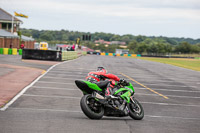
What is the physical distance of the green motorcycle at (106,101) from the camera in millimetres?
9207

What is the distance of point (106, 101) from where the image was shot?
945cm

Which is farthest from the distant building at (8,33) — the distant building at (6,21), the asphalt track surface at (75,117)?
the asphalt track surface at (75,117)

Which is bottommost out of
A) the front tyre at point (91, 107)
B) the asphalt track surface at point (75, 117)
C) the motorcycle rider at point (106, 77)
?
the asphalt track surface at point (75, 117)

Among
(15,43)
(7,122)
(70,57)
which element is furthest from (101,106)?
(15,43)

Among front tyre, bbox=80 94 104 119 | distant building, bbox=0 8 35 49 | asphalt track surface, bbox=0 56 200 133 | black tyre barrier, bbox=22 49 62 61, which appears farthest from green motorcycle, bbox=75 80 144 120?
distant building, bbox=0 8 35 49

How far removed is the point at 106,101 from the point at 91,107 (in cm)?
46

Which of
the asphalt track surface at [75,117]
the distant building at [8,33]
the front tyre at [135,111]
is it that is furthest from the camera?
the distant building at [8,33]

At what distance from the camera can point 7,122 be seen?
8.33m

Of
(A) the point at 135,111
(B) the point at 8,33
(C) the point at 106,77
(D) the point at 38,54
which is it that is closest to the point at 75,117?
(C) the point at 106,77

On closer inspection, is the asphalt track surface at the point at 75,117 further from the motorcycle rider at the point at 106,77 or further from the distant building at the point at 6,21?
the distant building at the point at 6,21

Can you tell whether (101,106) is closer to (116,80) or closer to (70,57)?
(116,80)

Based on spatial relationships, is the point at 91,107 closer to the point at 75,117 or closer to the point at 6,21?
the point at 75,117

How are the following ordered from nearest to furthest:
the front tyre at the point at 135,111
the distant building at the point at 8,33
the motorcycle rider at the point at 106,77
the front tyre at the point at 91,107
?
the front tyre at the point at 91,107 < the motorcycle rider at the point at 106,77 < the front tyre at the point at 135,111 < the distant building at the point at 8,33

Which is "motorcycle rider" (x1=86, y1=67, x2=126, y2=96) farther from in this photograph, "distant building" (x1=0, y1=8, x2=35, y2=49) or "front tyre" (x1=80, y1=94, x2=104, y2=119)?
"distant building" (x1=0, y1=8, x2=35, y2=49)
